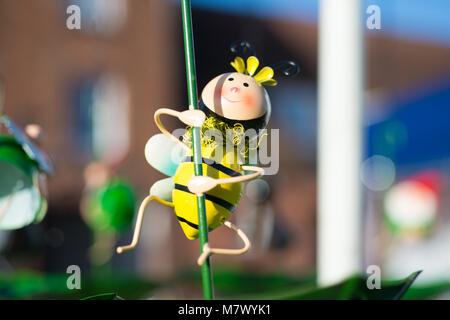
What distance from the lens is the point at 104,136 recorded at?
181 inches

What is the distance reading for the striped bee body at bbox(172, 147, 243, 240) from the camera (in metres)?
0.41

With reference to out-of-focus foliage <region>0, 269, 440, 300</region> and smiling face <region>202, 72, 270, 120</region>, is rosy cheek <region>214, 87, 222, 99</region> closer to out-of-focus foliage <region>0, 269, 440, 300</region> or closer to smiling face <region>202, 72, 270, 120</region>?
smiling face <region>202, 72, 270, 120</region>

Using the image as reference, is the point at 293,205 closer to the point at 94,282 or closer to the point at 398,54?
the point at 398,54

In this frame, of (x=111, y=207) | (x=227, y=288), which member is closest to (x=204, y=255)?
(x=111, y=207)

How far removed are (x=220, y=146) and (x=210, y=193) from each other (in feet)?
0.13

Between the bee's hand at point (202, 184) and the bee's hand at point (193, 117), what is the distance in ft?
0.13

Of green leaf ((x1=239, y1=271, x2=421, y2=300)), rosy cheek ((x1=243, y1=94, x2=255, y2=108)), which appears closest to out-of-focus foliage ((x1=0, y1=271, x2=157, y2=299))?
green leaf ((x1=239, y1=271, x2=421, y2=300))

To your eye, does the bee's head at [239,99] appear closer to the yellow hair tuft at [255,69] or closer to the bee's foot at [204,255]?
the yellow hair tuft at [255,69]

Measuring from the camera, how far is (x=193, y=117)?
372mm

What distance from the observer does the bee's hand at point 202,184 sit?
381 millimetres

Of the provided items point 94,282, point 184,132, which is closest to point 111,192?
point 94,282

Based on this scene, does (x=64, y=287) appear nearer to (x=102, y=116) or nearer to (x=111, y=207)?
(x=111, y=207)

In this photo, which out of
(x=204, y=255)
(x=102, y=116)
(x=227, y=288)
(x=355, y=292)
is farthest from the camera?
(x=102, y=116)

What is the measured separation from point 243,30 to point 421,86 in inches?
94.0
